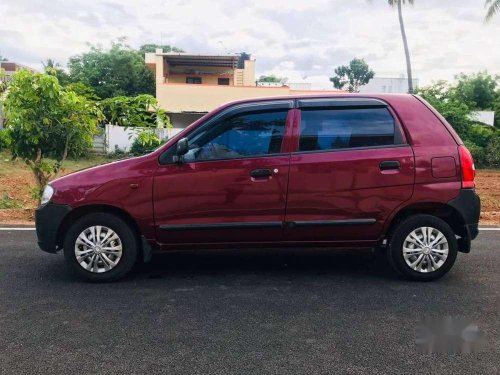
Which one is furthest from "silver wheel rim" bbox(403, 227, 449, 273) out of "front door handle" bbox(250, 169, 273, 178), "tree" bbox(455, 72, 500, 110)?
"tree" bbox(455, 72, 500, 110)

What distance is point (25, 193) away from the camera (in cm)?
1302

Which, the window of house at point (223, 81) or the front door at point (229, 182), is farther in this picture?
the window of house at point (223, 81)

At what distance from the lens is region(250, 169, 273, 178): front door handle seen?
4.79 meters

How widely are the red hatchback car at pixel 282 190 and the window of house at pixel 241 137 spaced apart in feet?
0.03

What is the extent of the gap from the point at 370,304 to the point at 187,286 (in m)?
1.76

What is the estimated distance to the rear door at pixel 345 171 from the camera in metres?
4.82

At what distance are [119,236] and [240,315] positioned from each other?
5.19ft

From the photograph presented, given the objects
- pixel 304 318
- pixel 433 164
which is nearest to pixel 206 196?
pixel 304 318

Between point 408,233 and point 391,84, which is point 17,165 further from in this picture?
point 391,84

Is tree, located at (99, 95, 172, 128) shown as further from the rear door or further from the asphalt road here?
the rear door

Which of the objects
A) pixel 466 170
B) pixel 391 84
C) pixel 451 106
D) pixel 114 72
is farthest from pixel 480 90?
pixel 466 170

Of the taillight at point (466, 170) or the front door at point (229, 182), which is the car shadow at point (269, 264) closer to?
the front door at point (229, 182)

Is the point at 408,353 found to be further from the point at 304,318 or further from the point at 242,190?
the point at 242,190

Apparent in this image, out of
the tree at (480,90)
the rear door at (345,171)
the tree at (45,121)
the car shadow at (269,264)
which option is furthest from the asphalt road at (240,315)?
the tree at (480,90)
